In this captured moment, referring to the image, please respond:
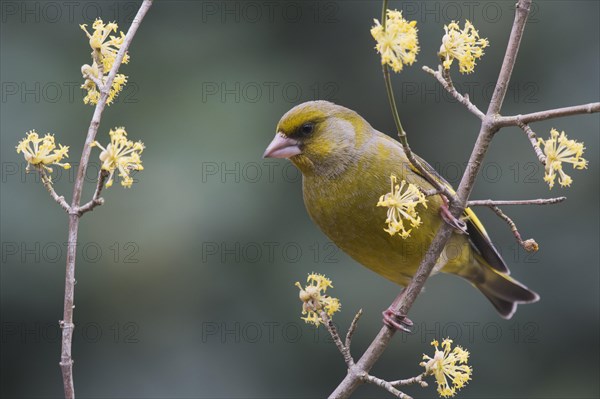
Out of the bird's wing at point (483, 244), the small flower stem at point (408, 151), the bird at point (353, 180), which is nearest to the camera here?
the small flower stem at point (408, 151)

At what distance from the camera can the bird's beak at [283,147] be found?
128 inches

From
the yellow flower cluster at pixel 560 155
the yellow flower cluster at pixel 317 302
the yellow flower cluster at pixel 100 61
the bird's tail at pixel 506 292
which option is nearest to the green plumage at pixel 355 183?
the bird's tail at pixel 506 292

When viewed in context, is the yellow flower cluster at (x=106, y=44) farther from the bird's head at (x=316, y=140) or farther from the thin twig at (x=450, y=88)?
the bird's head at (x=316, y=140)

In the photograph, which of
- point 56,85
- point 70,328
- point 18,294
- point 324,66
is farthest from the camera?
point 324,66

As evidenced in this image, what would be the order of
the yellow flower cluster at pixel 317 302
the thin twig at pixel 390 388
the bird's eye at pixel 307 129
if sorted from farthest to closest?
the bird's eye at pixel 307 129
the yellow flower cluster at pixel 317 302
the thin twig at pixel 390 388

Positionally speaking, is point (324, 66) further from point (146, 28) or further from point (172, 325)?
point (172, 325)

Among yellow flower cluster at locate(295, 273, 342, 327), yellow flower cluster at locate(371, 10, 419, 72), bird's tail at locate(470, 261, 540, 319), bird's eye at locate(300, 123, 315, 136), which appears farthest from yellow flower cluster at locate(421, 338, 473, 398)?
bird's tail at locate(470, 261, 540, 319)

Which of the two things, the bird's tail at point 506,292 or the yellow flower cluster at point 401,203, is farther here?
the bird's tail at point 506,292

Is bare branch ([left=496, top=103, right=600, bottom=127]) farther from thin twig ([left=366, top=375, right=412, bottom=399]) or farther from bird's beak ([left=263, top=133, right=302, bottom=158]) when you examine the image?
bird's beak ([left=263, top=133, right=302, bottom=158])

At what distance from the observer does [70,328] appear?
1674 mm

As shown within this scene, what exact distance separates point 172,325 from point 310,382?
31.1 inches

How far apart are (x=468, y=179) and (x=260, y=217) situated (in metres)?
2.30

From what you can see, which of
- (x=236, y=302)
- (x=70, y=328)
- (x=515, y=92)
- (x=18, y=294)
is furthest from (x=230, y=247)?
(x=70, y=328)

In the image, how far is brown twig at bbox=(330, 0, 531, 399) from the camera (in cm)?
206
